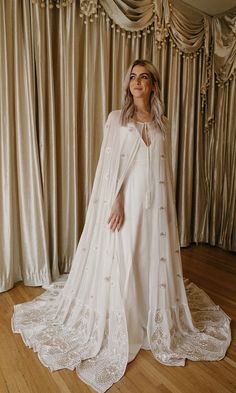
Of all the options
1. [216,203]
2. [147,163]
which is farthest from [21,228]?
[216,203]

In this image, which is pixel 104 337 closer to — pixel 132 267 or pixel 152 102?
pixel 132 267

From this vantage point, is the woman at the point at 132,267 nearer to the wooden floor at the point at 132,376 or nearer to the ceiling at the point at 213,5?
the wooden floor at the point at 132,376

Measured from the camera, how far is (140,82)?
171cm

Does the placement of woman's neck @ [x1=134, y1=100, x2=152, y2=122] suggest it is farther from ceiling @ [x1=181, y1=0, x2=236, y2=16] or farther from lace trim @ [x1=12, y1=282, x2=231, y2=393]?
ceiling @ [x1=181, y1=0, x2=236, y2=16]

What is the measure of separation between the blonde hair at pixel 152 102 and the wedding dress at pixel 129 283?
0.18 feet

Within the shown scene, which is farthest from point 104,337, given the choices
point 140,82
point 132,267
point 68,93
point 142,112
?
point 68,93

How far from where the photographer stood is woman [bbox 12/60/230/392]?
160cm

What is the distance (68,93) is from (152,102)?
3.06 feet

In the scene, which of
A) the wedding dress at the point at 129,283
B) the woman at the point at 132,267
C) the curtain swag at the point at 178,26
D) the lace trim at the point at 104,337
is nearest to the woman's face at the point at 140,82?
the woman at the point at 132,267

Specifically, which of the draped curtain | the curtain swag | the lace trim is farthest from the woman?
the curtain swag

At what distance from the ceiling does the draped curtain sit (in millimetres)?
69

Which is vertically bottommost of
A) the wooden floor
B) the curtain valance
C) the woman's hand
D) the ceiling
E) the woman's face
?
the wooden floor

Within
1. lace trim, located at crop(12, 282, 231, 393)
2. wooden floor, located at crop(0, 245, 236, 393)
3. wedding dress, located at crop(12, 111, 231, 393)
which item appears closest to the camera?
wooden floor, located at crop(0, 245, 236, 393)

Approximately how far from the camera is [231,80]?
329 centimetres
